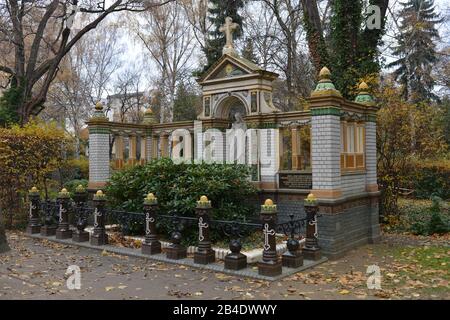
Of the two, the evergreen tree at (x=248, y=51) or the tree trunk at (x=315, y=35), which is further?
the evergreen tree at (x=248, y=51)

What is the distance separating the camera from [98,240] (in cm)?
1017

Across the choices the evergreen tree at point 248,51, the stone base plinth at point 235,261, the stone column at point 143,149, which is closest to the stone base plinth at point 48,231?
the stone column at point 143,149

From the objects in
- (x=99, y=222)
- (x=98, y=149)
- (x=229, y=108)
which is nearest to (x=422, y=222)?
(x=229, y=108)

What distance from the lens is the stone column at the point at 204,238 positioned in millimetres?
8188

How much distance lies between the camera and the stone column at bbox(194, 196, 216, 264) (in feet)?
26.9

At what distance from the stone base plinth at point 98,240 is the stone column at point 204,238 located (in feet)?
9.93

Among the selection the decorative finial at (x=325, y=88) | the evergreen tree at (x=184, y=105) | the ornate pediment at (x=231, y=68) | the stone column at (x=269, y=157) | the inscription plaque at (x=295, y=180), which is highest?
the evergreen tree at (x=184, y=105)

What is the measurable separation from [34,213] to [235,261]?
7.12 meters

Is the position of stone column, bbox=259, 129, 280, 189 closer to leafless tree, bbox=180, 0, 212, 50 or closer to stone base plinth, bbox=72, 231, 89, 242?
stone base plinth, bbox=72, 231, 89, 242

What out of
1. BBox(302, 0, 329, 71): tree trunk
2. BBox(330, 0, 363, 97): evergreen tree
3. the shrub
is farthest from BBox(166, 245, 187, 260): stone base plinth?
BBox(302, 0, 329, 71): tree trunk

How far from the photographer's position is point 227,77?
1186 centimetres

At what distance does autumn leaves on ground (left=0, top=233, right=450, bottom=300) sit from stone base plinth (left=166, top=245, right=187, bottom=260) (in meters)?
0.30

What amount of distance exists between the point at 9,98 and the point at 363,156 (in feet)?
43.4

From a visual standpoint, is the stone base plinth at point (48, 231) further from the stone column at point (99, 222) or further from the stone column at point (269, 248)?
the stone column at point (269, 248)
